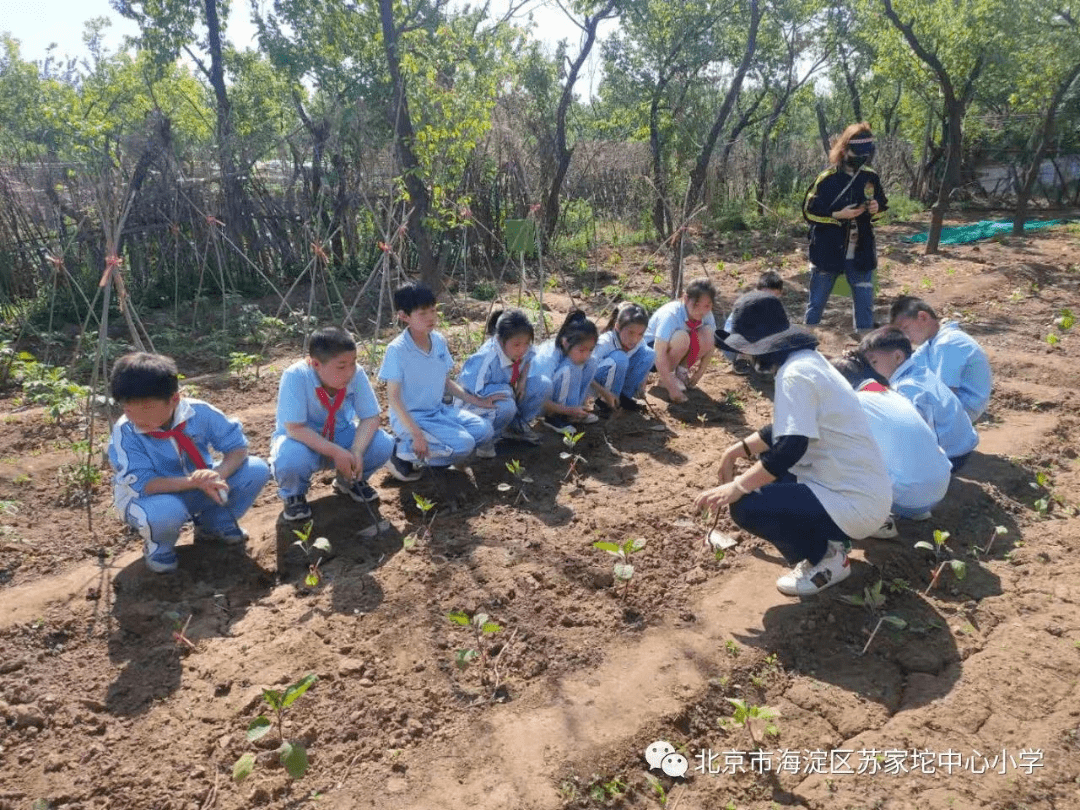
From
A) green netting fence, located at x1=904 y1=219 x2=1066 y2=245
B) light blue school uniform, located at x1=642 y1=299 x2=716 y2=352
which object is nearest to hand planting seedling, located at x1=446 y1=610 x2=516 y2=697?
light blue school uniform, located at x1=642 y1=299 x2=716 y2=352

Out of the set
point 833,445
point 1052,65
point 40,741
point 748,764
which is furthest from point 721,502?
point 1052,65

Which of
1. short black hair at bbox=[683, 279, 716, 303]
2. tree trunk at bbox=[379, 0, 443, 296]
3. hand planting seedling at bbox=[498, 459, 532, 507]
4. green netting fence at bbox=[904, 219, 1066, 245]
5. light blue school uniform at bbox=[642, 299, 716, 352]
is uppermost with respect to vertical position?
tree trunk at bbox=[379, 0, 443, 296]

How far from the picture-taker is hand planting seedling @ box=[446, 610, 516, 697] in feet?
7.28

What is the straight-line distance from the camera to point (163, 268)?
7.43 metres

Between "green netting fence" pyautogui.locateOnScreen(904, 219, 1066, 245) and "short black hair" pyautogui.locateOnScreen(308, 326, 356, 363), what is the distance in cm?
964

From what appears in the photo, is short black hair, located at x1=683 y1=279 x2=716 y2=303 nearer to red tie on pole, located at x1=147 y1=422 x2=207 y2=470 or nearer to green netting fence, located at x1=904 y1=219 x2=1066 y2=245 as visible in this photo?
red tie on pole, located at x1=147 y1=422 x2=207 y2=470

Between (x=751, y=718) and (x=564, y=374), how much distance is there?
7.57 feet

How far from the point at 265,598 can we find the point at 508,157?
7.89 m

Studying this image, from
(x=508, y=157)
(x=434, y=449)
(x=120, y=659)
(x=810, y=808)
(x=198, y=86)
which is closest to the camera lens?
(x=810, y=808)

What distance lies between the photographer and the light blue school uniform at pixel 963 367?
3529 millimetres

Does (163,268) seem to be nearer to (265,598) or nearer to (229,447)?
(229,447)

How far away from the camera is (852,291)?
5523 millimetres

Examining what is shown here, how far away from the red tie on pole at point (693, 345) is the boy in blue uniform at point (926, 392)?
1384 millimetres

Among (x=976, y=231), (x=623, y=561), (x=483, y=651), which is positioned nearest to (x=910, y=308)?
(x=623, y=561)
